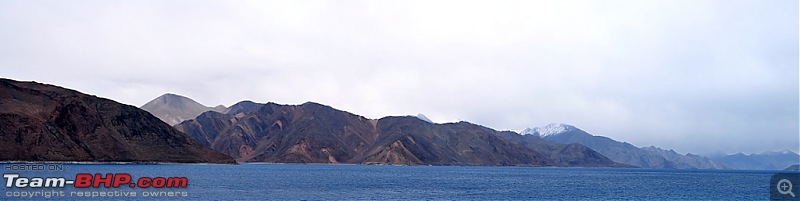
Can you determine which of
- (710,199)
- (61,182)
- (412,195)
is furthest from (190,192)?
(710,199)

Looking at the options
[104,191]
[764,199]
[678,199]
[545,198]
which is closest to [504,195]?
[545,198]

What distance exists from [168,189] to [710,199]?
119 m

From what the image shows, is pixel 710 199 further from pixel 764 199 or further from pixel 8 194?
pixel 8 194

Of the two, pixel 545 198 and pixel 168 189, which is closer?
pixel 168 189

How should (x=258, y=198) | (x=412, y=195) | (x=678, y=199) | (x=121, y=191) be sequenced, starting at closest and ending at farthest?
(x=121, y=191)
(x=258, y=198)
(x=412, y=195)
(x=678, y=199)

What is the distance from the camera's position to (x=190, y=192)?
122188 millimetres

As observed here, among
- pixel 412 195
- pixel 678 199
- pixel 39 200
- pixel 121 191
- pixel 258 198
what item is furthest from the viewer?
pixel 678 199

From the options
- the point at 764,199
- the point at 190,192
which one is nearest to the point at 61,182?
the point at 190,192

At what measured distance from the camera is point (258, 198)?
388ft

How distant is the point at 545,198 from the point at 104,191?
8701 cm

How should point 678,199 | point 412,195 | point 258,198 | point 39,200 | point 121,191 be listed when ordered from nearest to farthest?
point 39,200 → point 121,191 → point 258,198 → point 412,195 → point 678,199

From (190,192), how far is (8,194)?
103 ft

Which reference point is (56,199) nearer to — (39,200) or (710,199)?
(39,200)

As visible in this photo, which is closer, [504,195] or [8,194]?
[8,194]
